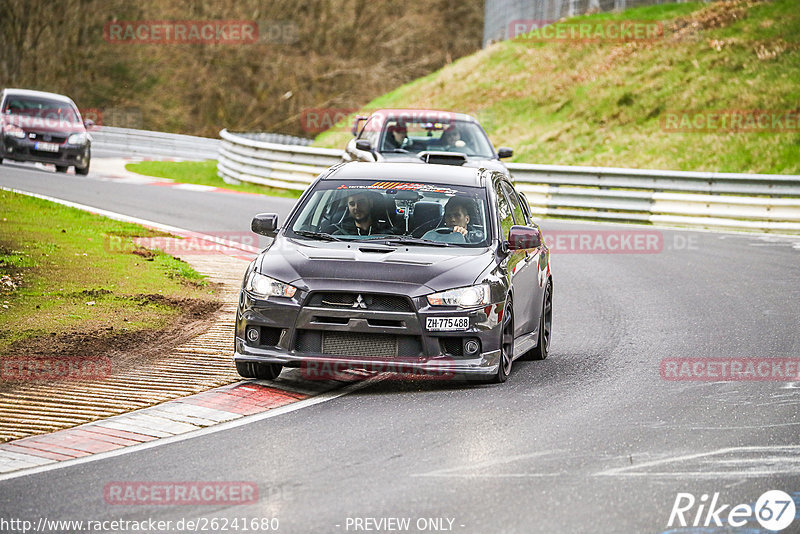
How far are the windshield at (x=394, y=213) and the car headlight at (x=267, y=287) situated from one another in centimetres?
81

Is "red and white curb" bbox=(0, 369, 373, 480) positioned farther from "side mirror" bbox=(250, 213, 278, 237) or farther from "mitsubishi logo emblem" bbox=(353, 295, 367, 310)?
"side mirror" bbox=(250, 213, 278, 237)

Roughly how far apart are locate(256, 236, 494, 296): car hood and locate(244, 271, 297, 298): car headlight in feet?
0.14

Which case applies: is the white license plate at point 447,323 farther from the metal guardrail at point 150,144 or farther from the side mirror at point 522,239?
the metal guardrail at point 150,144

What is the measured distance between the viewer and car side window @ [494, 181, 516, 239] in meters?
Result: 10.6

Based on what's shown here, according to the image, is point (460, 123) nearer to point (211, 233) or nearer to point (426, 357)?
point (211, 233)

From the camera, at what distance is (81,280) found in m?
13.9

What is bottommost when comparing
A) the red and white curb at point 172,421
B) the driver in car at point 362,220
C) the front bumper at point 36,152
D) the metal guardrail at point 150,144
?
the metal guardrail at point 150,144

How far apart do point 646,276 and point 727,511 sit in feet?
36.1

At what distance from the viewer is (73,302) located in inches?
496

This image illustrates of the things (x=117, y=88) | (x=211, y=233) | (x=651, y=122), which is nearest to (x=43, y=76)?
(x=117, y=88)

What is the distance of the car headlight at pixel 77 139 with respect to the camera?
29547 mm

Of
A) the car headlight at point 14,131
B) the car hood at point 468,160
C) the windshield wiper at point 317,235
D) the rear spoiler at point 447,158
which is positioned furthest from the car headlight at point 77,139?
the windshield wiper at point 317,235

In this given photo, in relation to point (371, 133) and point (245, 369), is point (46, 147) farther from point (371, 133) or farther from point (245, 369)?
point (245, 369)

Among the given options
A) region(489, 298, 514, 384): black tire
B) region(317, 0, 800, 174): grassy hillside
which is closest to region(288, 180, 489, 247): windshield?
region(489, 298, 514, 384): black tire
